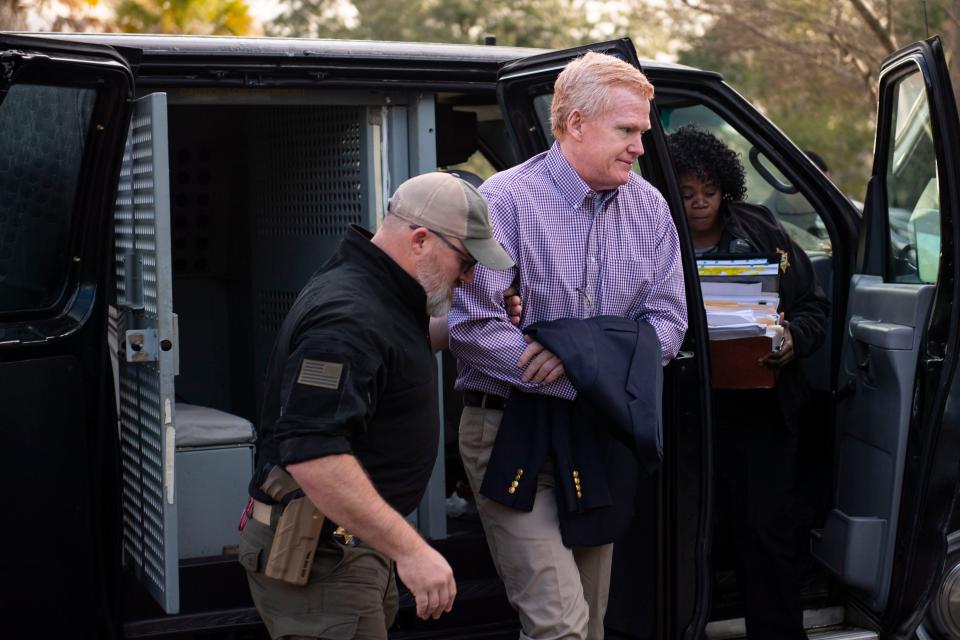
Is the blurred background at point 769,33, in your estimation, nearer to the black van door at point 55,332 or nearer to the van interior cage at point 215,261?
the van interior cage at point 215,261

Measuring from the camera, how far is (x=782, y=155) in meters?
3.86

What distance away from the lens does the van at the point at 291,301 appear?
2920mm

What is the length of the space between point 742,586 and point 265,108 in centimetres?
245

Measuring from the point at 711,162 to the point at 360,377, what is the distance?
2036 millimetres

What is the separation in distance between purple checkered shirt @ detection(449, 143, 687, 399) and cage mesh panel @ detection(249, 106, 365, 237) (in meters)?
0.98

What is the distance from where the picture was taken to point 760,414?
3953 millimetres

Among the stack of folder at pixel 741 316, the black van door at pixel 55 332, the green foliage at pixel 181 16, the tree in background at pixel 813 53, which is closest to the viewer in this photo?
the black van door at pixel 55 332

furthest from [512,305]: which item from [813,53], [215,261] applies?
[813,53]

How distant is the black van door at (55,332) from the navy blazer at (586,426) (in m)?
0.98

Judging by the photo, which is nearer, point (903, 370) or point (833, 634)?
point (903, 370)

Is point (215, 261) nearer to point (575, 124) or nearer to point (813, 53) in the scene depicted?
point (575, 124)

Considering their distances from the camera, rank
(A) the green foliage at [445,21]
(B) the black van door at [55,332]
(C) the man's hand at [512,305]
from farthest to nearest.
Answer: (A) the green foliage at [445,21], (C) the man's hand at [512,305], (B) the black van door at [55,332]

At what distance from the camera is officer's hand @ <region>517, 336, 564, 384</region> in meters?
2.97

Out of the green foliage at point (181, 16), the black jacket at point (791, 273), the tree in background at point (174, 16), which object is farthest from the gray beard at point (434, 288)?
the green foliage at point (181, 16)
